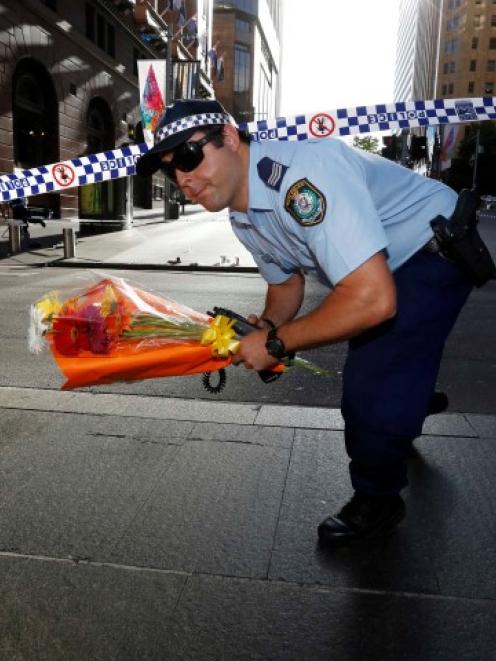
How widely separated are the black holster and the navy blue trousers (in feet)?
0.19

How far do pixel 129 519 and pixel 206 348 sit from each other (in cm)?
93

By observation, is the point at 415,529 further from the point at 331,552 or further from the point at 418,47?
the point at 418,47

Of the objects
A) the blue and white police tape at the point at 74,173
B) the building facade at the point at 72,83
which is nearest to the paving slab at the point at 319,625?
the blue and white police tape at the point at 74,173

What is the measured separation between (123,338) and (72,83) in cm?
Answer: 2350

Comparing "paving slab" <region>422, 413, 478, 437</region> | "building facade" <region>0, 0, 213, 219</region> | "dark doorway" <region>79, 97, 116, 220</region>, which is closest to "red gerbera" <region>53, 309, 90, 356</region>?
"paving slab" <region>422, 413, 478, 437</region>

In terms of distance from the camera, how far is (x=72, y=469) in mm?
3229

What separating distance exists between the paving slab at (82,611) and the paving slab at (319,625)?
3.3 inches

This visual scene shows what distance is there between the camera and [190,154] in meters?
2.08

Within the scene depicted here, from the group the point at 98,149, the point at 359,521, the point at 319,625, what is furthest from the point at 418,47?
the point at 319,625

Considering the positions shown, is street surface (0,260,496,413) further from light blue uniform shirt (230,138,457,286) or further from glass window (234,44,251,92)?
glass window (234,44,251,92)

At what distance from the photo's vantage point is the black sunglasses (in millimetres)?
2072

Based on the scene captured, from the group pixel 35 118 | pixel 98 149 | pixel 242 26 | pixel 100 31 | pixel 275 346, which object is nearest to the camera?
pixel 275 346

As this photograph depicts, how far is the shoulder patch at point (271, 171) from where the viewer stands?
201 cm

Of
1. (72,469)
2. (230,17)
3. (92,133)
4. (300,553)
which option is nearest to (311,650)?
(300,553)
